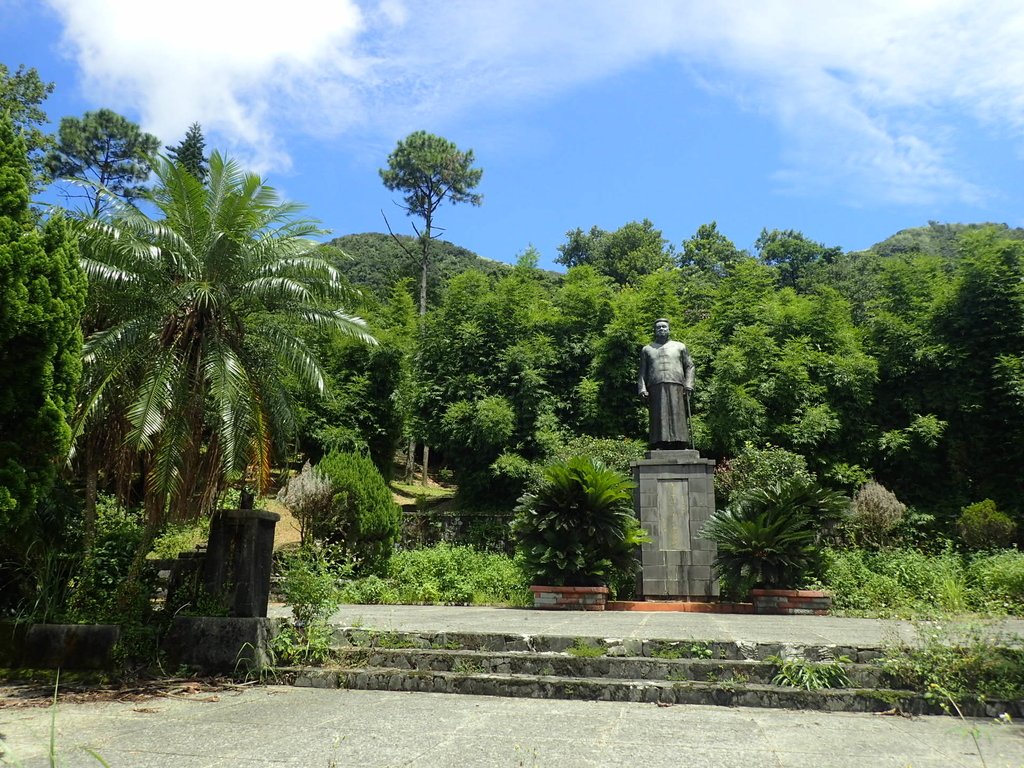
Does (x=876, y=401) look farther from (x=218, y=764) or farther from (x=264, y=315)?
(x=218, y=764)

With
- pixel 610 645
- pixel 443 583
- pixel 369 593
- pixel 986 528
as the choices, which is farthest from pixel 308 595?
pixel 986 528

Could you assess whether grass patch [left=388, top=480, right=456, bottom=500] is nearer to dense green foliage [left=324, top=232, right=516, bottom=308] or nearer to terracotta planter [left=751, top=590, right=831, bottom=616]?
dense green foliage [left=324, top=232, right=516, bottom=308]

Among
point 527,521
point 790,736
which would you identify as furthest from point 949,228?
Answer: point 790,736

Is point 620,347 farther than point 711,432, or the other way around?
point 620,347

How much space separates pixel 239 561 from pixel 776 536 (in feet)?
22.9

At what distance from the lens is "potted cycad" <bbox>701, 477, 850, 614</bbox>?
9852 millimetres

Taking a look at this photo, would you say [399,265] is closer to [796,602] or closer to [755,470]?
[755,470]

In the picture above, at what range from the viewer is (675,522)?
11.5 m

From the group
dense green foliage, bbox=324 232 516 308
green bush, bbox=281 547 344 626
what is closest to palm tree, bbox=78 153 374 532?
green bush, bbox=281 547 344 626

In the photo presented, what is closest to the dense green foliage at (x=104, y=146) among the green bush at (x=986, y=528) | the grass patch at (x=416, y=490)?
the grass patch at (x=416, y=490)

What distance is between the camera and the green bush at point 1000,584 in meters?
9.61

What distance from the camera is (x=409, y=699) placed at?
5266 millimetres

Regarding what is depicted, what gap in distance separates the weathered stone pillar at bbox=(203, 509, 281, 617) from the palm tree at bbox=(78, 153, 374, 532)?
0.89 m

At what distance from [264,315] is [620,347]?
1234 centimetres
